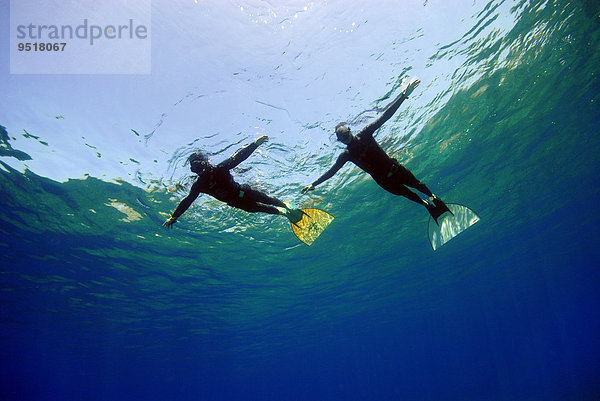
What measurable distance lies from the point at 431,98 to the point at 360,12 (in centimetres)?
506

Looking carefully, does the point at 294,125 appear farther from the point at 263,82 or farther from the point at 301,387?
the point at 301,387

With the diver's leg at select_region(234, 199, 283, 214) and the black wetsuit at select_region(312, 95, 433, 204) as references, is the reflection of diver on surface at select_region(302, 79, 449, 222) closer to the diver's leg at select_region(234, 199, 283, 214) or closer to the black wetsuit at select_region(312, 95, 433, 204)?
the black wetsuit at select_region(312, 95, 433, 204)

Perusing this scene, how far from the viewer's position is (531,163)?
1734 cm

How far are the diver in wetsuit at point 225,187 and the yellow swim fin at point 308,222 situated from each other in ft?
0.97

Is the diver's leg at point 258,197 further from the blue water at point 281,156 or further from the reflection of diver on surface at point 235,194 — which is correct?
the blue water at point 281,156

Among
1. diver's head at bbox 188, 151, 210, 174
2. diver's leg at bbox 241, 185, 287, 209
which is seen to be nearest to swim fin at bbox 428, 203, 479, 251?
diver's leg at bbox 241, 185, 287, 209

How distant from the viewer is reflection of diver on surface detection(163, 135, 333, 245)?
611 cm

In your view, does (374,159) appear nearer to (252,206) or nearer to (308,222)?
(308,222)

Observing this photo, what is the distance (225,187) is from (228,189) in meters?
0.09

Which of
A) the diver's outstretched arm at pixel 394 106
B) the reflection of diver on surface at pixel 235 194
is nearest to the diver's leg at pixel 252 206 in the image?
the reflection of diver on surface at pixel 235 194

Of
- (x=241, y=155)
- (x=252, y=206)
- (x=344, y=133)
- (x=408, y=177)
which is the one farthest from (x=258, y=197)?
(x=408, y=177)

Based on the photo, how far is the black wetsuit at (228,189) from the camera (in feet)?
20.0

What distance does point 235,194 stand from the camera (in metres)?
6.59

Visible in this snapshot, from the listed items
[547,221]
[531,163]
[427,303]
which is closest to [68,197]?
[531,163]
